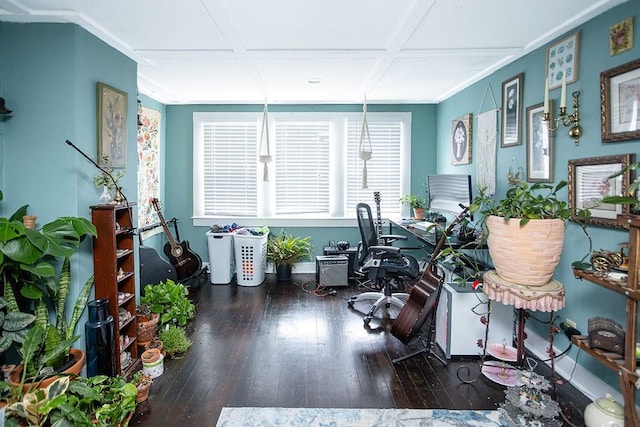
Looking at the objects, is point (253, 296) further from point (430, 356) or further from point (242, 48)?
point (242, 48)

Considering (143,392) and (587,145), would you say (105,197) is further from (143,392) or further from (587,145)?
(587,145)

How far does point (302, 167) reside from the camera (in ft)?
17.7

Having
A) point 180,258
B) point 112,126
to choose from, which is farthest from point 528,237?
point 180,258

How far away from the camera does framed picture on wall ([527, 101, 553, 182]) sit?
9.20 ft

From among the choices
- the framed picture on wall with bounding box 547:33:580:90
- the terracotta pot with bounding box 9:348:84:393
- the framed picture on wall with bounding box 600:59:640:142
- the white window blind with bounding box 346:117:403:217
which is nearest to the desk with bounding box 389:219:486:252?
the white window blind with bounding box 346:117:403:217

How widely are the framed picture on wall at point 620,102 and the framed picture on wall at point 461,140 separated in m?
1.94

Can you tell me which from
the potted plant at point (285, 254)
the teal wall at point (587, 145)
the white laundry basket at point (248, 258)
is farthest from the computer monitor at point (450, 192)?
the white laundry basket at point (248, 258)

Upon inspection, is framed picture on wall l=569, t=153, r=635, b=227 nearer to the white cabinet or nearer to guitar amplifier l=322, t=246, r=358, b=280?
the white cabinet

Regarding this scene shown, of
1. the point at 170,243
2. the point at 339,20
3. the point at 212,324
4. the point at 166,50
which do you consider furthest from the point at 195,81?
the point at 212,324

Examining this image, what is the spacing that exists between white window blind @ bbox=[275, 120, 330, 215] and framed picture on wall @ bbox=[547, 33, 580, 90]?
299 cm

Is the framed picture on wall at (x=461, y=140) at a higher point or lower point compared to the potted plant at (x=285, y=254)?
higher

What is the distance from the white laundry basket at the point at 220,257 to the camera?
488 centimetres

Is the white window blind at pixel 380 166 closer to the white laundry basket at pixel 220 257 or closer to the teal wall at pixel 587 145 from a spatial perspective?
the white laundry basket at pixel 220 257

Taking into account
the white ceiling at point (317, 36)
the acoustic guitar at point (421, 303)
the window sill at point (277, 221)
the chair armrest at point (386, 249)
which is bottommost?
the acoustic guitar at point (421, 303)
